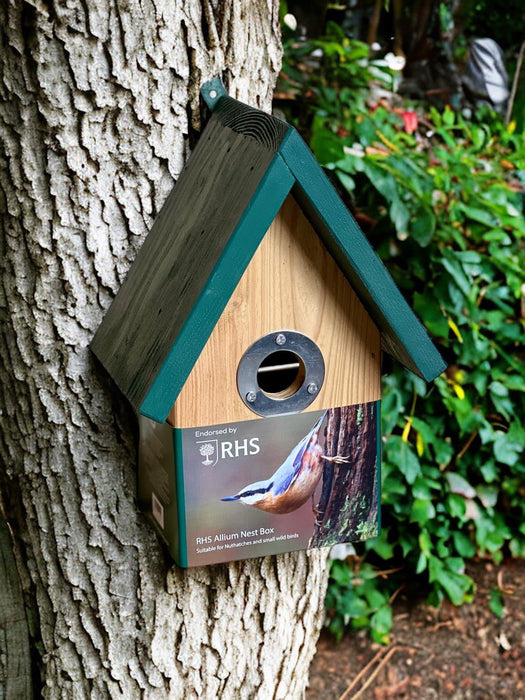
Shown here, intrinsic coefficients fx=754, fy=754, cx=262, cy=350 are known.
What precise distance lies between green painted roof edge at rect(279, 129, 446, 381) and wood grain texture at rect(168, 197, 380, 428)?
1.3 inches

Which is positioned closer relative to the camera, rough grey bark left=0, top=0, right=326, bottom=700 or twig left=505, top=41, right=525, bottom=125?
rough grey bark left=0, top=0, right=326, bottom=700

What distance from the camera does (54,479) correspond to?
153 cm

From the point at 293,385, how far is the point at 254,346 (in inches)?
4.8

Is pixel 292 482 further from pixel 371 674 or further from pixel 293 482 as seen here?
pixel 371 674

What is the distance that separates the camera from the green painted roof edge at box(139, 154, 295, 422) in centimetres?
113

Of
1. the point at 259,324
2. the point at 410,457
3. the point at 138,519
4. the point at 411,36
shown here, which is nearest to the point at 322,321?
the point at 259,324

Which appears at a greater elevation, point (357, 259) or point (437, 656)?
point (357, 259)

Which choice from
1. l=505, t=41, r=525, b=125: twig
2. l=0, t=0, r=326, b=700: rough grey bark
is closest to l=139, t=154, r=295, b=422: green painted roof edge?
l=0, t=0, r=326, b=700: rough grey bark

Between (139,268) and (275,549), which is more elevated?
(139,268)

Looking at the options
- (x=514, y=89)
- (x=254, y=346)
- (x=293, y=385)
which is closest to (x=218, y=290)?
(x=254, y=346)

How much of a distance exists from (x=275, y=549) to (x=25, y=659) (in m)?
0.75

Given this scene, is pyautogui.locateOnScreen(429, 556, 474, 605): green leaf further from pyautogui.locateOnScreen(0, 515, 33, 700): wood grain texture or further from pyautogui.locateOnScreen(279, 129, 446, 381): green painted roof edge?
pyautogui.locateOnScreen(279, 129, 446, 381): green painted roof edge

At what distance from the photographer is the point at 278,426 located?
132cm

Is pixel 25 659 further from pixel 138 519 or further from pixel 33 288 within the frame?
pixel 33 288
